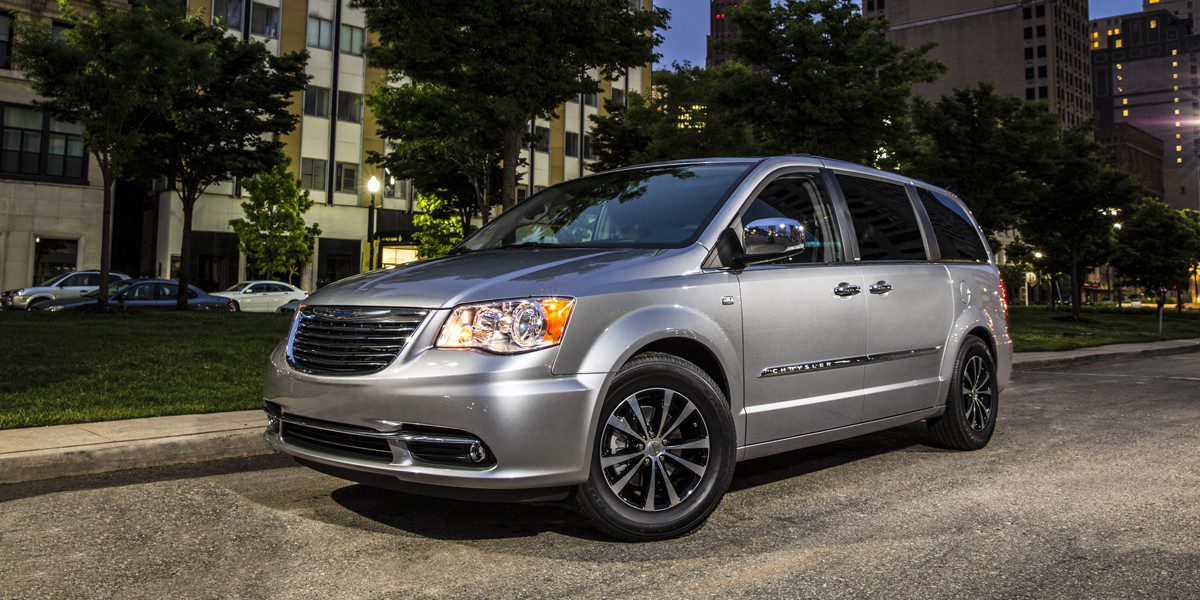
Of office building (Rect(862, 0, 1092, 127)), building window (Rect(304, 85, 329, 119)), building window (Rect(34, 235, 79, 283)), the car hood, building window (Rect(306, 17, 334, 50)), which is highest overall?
office building (Rect(862, 0, 1092, 127))

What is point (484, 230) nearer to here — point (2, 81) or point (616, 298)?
point (616, 298)

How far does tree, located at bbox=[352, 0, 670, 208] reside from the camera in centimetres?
1469

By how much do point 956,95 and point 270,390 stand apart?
28906mm

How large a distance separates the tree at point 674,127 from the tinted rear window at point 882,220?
68.4 ft

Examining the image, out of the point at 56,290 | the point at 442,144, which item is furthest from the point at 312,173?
the point at 442,144

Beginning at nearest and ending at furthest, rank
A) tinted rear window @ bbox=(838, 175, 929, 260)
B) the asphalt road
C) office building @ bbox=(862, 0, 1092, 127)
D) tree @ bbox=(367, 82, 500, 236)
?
the asphalt road < tinted rear window @ bbox=(838, 175, 929, 260) < tree @ bbox=(367, 82, 500, 236) < office building @ bbox=(862, 0, 1092, 127)

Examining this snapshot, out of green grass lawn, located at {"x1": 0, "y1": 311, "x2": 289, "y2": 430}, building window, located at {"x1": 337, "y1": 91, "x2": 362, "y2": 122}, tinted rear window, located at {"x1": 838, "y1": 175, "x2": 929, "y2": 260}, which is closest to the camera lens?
tinted rear window, located at {"x1": 838, "y1": 175, "x2": 929, "y2": 260}

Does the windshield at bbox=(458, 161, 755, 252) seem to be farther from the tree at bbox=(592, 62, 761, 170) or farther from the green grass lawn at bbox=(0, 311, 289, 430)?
the tree at bbox=(592, 62, 761, 170)

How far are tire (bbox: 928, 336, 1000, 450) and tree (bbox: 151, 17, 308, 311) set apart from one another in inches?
816

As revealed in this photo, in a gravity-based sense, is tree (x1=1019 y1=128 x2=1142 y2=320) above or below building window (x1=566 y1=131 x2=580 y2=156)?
below

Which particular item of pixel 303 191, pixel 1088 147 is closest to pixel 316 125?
pixel 303 191

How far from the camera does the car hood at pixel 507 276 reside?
3.62 m

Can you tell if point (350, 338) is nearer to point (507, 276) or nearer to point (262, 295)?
point (507, 276)

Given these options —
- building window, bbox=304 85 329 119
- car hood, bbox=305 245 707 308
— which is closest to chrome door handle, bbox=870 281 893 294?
car hood, bbox=305 245 707 308
